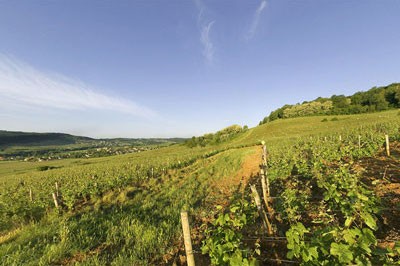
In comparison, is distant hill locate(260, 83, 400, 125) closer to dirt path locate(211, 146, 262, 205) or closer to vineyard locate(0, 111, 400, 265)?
dirt path locate(211, 146, 262, 205)

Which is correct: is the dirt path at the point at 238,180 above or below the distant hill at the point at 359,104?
below

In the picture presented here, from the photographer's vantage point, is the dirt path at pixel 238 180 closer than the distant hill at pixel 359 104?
Yes

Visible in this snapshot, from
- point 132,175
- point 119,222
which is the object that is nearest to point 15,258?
point 119,222

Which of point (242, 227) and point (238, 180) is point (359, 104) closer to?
point (238, 180)

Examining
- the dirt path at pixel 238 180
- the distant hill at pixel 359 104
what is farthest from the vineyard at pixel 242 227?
the distant hill at pixel 359 104

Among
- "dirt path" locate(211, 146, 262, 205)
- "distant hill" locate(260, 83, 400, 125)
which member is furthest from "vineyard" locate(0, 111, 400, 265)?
"distant hill" locate(260, 83, 400, 125)

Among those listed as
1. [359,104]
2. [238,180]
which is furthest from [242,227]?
[359,104]

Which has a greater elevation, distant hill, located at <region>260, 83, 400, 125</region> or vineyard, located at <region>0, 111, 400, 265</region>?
distant hill, located at <region>260, 83, 400, 125</region>

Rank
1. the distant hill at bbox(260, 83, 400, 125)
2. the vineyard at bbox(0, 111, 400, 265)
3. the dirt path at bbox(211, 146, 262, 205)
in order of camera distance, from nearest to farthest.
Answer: the vineyard at bbox(0, 111, 400, 265) < the dirt path at bbox(211, 146, 262, 205) < the distant hill at bbox(260, 83, 400, 125)

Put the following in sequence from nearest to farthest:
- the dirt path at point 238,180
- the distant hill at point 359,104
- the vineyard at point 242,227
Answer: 1. the vineyard at point 242,227
2. the dirt path at point 238,180
3. the distant hill at point 359,104

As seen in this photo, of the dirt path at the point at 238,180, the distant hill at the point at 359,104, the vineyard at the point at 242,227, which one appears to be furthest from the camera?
the distant hill at the point at 359,104

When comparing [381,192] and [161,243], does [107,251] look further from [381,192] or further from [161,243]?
[381,192]

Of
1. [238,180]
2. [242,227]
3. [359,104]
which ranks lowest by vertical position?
[238,180]

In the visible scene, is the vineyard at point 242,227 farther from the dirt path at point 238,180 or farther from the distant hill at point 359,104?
the distant hill at point 359,104
